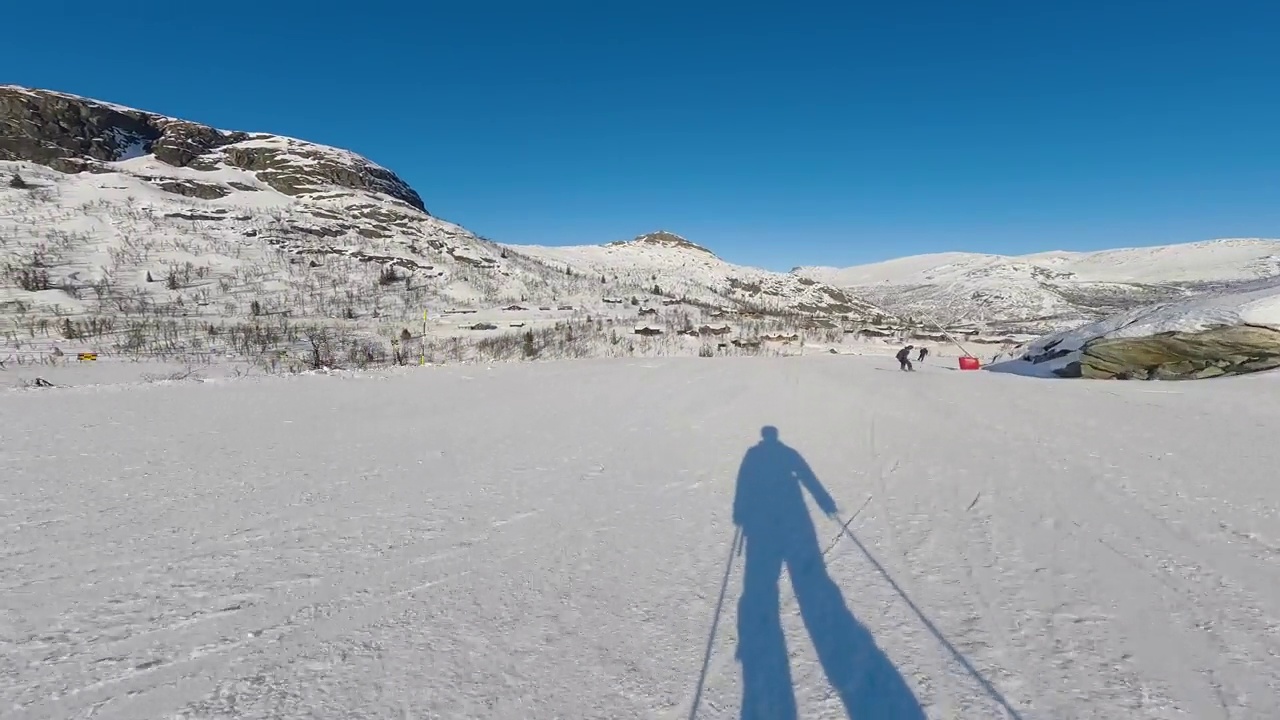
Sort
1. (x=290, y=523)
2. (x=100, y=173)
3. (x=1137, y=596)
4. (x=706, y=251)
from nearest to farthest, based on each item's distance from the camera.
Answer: (x=1137, y=596) → (x=290, y=523) → (x=100, y=173) → (x=706, y=251)

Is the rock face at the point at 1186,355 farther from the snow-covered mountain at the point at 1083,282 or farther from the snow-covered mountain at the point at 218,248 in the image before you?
the snow-covered mountain at the point at 1083,282

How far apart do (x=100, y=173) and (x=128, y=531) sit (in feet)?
138

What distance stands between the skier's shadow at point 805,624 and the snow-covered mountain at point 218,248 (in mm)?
15270

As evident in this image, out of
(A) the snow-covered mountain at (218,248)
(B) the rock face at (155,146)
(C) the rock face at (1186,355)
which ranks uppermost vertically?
(B) the rock face at (155,146)

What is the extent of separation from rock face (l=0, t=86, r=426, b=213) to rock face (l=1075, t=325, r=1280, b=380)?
151ft

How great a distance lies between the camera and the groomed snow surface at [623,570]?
271 centimetres

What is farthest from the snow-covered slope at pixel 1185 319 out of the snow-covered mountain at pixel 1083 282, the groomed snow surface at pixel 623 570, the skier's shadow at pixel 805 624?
the snow-covered mountain at pixel 1083 282

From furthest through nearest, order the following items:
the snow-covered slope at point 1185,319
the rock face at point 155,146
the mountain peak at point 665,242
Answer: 1. the mountain peak at point 665,242
2. the rock face at point 155,146
3. the snow-covered slope at point 1185,319

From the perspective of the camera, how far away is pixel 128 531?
4.11 m

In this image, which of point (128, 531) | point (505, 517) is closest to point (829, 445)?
point (505, 517)

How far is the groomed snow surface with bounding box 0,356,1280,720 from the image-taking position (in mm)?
2709

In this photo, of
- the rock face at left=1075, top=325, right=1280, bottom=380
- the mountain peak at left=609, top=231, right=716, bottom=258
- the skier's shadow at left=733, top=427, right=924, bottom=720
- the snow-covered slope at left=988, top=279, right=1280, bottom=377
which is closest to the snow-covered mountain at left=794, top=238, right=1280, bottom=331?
the mountain peak at left=609, top=231, right=716, bottom=258

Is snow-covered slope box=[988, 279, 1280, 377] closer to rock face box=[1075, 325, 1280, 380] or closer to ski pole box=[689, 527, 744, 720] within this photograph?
rock face box=[1075, 325, 1280, 380]

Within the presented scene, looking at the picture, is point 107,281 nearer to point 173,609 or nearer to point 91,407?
point 91,407
